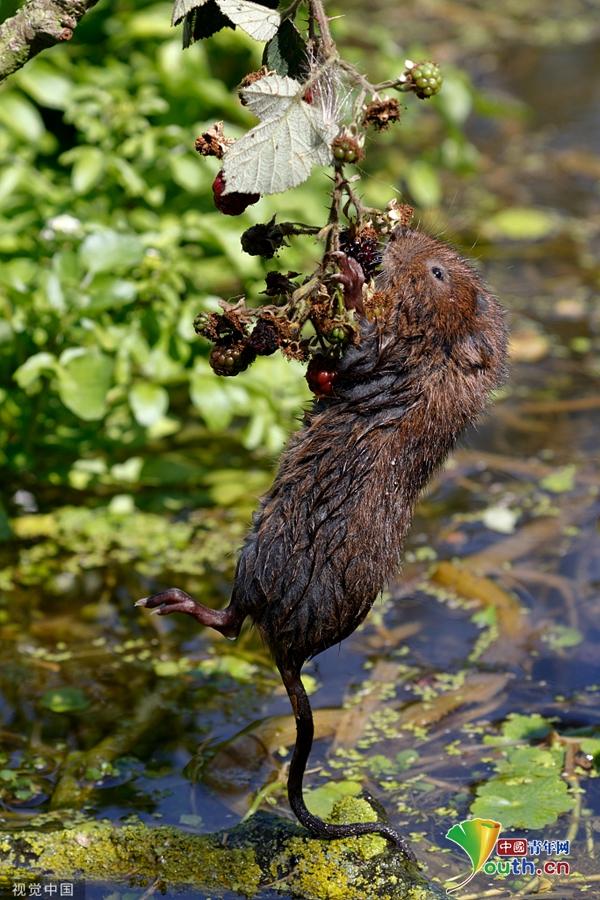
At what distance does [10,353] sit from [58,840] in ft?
6.45

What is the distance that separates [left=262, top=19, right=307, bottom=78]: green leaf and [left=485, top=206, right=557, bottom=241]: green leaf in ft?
15.6

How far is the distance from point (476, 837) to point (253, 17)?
2033 mm

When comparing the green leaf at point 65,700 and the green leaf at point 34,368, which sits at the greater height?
the green leaf at point 34,368

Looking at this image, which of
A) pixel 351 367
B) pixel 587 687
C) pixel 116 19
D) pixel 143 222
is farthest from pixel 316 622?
pixel 116 19

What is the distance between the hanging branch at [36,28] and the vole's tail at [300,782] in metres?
1.48

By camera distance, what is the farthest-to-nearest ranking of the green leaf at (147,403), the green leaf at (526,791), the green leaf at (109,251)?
1. the green leaf at (147,403)
2. the green leaf at (109,251)
3. the green leaf at (526,791)

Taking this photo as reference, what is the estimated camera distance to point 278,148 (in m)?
2.49

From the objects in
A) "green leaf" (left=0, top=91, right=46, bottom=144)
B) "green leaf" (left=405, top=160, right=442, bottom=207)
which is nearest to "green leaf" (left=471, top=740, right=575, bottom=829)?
"green leaf" (left=0, top=91, right=46, bottom=144)

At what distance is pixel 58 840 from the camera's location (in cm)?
314

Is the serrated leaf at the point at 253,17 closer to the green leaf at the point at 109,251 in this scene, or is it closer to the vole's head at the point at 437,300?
the vole's head at the point at 437,300

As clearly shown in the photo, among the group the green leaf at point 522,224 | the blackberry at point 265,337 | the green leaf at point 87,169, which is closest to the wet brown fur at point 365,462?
the blackberry at point 265,337

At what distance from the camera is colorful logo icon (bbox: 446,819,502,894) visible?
10.5 ft

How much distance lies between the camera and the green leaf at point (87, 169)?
4914mm

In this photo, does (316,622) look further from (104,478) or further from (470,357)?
(104,478)
